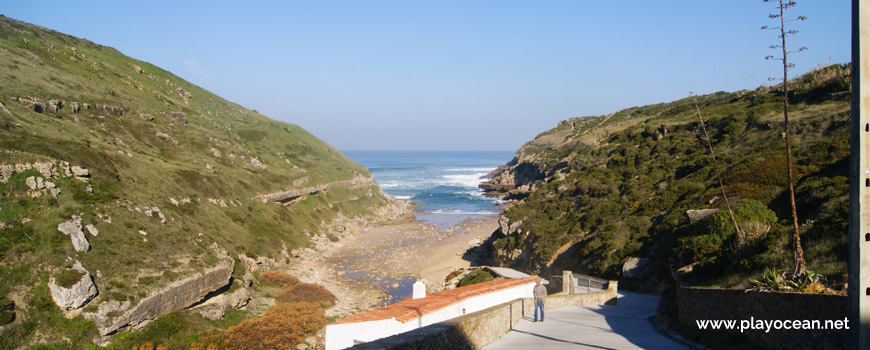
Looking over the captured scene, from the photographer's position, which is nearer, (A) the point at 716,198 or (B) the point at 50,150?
(A) the point at 716,198

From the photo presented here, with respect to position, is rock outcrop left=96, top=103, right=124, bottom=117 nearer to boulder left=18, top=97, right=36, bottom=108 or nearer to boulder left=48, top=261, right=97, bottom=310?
boulder left=18, top=97, right=36, bottom=108

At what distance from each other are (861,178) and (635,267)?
1896cm

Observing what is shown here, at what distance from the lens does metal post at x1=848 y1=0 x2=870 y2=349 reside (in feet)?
16.8

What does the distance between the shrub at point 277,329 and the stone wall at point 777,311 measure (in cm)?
1594

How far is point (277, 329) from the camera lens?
2123 cm

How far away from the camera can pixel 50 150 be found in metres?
25.8

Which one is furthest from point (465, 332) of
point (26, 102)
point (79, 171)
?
point (26, 102)

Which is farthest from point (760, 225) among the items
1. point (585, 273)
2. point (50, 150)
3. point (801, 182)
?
point (50, 150)

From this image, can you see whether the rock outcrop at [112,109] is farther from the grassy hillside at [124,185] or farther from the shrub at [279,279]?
the shrub at [279,279]

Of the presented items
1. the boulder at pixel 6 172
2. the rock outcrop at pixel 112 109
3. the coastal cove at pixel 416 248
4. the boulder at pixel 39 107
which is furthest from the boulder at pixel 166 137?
the boulder at pixel 6 172

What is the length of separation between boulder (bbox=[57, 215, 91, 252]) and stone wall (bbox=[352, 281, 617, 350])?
63.9 feet

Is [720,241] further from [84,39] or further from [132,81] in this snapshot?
[84,39]

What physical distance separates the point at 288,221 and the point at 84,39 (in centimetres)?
6028

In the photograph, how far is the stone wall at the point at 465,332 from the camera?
6.27m
